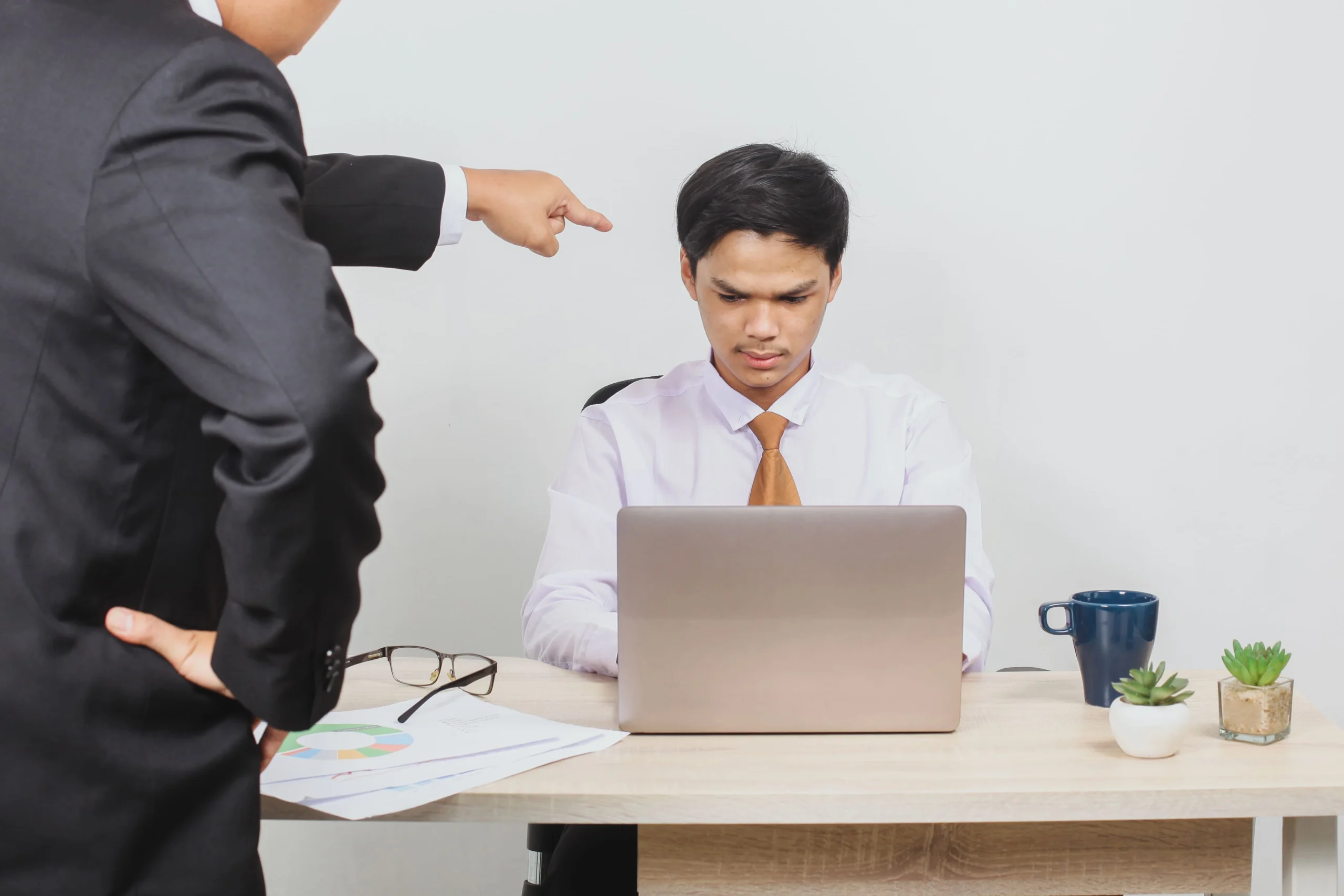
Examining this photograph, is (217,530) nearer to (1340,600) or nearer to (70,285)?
(70,285)

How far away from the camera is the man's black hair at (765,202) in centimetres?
205

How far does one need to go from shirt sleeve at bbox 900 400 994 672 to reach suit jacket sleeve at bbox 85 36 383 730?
4.03 ft

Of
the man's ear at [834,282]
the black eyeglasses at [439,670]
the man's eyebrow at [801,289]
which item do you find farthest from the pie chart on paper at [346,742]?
the man's ear at [834,282]

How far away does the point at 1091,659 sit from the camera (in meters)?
1.45

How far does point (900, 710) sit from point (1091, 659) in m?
0.29

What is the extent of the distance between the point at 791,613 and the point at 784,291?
2.85 ft

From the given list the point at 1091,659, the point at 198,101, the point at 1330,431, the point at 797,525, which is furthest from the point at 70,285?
the point at 1330,431

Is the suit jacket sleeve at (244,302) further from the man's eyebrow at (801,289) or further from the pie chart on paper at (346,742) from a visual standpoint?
the man's eyebrow at (801,289)

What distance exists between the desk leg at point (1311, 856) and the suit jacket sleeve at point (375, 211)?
1.16 m

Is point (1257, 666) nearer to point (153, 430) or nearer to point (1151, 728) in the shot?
point (1151, 728)

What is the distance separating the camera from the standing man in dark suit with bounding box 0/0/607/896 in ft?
2.72

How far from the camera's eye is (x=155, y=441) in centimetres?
90

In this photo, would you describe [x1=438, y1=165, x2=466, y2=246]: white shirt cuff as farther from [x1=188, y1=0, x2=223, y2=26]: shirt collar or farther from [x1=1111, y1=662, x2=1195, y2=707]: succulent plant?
[x1=1111, y1=662, x2=1195, y2=707]: succulent plant

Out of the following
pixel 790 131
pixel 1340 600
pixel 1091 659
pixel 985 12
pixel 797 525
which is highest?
pixel 985 12
